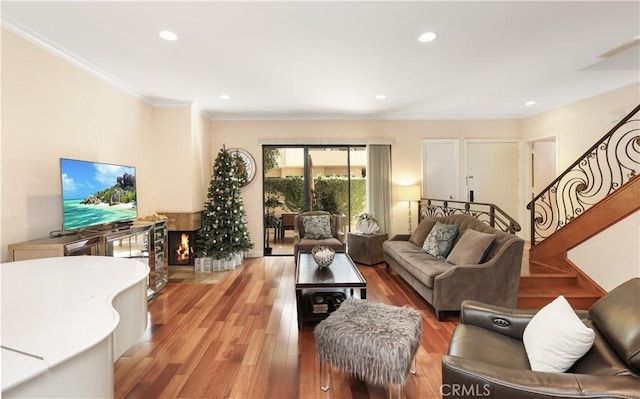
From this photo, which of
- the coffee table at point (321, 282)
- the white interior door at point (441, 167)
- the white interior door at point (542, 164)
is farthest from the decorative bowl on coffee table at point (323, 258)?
the white interior door at point (542, 164)

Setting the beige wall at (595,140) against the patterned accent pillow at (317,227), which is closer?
the beige wall at (595,140)

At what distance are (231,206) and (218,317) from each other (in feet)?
7.59

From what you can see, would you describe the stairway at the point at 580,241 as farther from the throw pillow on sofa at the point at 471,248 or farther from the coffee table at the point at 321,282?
the coffee table at the point at 321,282

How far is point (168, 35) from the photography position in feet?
9.16

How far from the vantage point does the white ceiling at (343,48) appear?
2.44 meters

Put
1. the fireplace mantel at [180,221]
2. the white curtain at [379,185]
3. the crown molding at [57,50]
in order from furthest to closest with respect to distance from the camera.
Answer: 1. the white curtain at [379,185]
2. the fireplace mantel at [180,221]
3. the crown molding at [57,50]

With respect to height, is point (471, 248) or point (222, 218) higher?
point (222, 218)

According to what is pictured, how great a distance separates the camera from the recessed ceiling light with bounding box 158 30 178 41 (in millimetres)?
2742

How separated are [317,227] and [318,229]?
0.04 m

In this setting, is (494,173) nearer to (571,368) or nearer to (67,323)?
(571,368)

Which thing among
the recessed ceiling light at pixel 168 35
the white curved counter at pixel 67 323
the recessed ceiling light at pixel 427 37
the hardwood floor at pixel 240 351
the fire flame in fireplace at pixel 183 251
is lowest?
the hardwood floor at pixel 240 351

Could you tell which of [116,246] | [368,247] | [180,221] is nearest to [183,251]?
[180,221]

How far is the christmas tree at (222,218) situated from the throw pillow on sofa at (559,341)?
4436 mm

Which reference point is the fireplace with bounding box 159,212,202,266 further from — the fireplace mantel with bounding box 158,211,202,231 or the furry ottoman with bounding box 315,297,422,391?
the furry ottoman with bounding box 315,297,422,391
